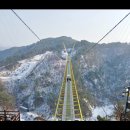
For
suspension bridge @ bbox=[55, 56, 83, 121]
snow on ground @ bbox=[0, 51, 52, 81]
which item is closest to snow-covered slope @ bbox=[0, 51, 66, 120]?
snow on ground @ bbox=[0, 51, 52, 81]

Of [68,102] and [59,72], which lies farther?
[59,72]

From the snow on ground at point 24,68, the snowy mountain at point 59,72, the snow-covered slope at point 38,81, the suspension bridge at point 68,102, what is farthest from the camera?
the snow on ground at point 24,68

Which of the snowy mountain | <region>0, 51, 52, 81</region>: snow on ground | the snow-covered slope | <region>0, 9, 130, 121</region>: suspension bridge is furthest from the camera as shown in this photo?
<region>0, 51, 52, 81</region>: snow on ground

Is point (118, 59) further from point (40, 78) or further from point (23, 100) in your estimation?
point (23, 100)

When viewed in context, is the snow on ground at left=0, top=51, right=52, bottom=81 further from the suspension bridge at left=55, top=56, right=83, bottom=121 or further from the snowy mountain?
the suspension bridge at left=55, top=56, right=83, bottom=121

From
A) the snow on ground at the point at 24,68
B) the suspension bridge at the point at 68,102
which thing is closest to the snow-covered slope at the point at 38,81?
the snow on ground at the point at 24,68

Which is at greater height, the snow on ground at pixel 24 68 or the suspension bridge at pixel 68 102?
the snow on ground at pixel 24 68

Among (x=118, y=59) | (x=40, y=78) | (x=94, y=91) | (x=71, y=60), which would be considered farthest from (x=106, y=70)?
(x=40, y=78)

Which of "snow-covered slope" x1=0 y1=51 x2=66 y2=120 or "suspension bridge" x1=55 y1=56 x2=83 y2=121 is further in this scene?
"snow-covered slope" x1=0 y1=51 x2=66 y2=120

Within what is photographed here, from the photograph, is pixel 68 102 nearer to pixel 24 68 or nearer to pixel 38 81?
pixel 38 81

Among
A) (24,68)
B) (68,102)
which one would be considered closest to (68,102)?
(68,102)

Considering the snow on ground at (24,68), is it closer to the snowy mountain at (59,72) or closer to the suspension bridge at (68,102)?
the snowy mountain at (59,72)
